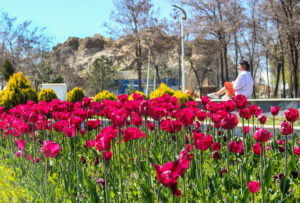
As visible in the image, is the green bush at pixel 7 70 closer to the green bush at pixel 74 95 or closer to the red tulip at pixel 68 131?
the green bush at pixel 74 95

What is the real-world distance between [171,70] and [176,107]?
189 ft

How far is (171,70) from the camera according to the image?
60.9 metres

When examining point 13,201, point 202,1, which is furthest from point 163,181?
point 202,1

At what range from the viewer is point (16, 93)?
832 cm

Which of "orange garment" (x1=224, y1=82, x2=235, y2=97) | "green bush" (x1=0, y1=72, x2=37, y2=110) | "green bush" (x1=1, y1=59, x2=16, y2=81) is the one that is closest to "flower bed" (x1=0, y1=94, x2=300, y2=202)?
"orange garment" (x1=224, y1=82, x2=235, y2=97)

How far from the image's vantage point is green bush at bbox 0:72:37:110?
26.6 ft

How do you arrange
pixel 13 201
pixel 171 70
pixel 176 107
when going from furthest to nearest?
pixel 171 70 → pixel 176 107 → pixel 13 201

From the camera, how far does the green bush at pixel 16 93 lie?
319 inches

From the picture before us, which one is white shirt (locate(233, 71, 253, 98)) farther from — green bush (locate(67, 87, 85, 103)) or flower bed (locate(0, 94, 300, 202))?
green bush (locate(67, 87, 85, 103))

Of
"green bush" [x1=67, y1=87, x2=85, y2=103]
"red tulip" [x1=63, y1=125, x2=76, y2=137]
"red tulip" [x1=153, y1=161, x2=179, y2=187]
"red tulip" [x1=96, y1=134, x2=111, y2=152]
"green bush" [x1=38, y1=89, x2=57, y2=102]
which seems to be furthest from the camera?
"green bush" [x1=67, y1=87, x2=85, y2=103]

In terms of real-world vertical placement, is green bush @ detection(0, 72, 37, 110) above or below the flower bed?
above

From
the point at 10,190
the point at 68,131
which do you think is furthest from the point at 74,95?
the point at 68,131

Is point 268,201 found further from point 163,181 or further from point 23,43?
point 23,43

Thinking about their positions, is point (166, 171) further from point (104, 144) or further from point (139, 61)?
point (139, 61)
